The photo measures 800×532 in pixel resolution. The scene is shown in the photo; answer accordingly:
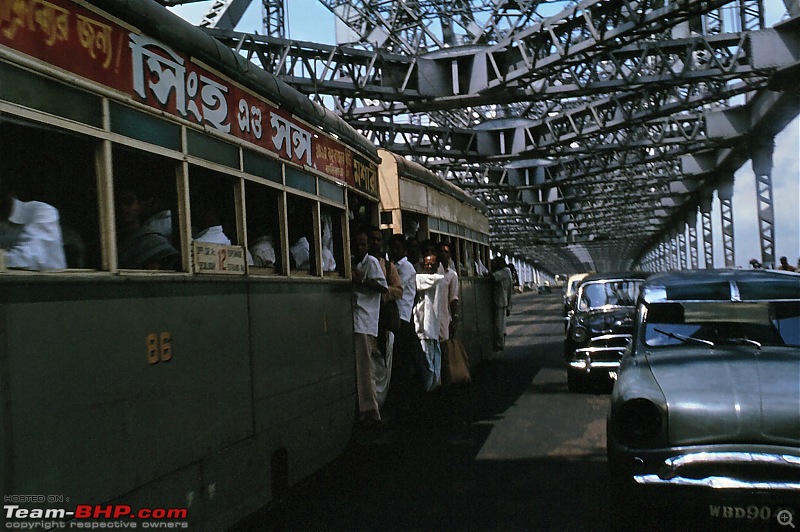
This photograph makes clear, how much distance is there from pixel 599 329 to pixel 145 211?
9346 mm

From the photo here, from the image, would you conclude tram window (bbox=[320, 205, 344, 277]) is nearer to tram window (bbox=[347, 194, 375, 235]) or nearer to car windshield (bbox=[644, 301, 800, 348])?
tram window (bbox=[347, 194, 375, 235])

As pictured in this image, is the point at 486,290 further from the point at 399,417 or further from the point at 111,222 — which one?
the point at 111,222

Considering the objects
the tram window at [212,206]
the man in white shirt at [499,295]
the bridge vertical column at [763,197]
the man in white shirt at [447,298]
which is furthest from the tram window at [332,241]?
the bridge vertical column at [763,197]

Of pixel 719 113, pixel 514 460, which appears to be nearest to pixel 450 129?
pixel 719 113

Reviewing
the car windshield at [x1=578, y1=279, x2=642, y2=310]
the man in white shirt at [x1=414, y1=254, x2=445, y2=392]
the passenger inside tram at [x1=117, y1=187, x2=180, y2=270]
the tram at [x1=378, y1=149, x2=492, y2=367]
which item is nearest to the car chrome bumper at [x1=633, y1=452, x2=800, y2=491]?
the passenger inside tram at [x1=117, y1=187, x2=180, y2=270]

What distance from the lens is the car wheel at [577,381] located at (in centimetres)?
1327

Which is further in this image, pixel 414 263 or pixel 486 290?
pixel 486 290

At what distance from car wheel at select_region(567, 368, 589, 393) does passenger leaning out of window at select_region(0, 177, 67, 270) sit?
10193mm

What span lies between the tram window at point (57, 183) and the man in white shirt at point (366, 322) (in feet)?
15.2

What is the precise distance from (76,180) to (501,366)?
14.6 metres

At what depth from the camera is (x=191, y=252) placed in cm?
513

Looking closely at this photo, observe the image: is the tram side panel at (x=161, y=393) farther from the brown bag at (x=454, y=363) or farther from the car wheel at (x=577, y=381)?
the car wheel at (x=577, y=381)

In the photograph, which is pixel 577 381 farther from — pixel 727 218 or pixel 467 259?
pixel 727 218

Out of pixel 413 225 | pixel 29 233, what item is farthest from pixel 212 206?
pixel 413 225
